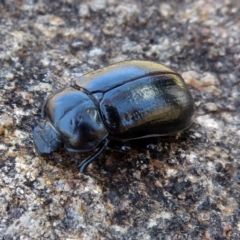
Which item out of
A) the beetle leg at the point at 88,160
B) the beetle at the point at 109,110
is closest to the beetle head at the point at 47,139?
the beetle at the point at 109,110

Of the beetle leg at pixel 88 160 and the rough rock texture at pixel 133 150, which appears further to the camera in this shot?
the beetle leg at pixel 88 160

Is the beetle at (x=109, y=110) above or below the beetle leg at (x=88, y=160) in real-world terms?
above

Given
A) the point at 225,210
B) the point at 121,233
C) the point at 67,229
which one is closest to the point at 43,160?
the point at 67,229

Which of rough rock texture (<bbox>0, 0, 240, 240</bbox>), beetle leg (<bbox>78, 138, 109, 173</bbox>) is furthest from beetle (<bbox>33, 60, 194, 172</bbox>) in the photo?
rough rock texture (<bbox>0, 0, 240, 240</bbox>)

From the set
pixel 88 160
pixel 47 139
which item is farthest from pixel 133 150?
pixel 47 139

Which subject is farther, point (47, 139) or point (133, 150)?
point (133, 150)

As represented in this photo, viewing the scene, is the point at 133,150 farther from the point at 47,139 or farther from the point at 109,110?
the point at 47,139

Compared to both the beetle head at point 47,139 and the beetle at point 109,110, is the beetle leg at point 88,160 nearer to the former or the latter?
the beetle at point 109,110
